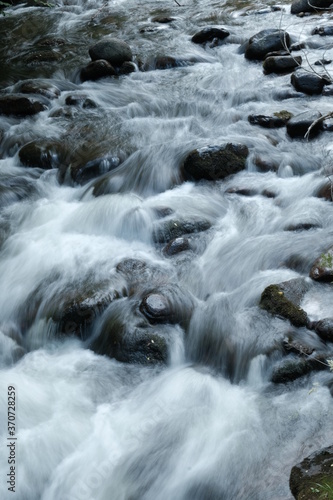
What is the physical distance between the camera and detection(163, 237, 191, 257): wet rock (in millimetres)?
6371

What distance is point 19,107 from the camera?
32.4 feet

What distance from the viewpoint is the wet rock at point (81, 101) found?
10.1 meters

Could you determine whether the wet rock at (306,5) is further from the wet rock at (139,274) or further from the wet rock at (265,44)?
the wet rock at (139,274)

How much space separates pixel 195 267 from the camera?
20.3ft

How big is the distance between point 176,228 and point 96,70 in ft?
19.2

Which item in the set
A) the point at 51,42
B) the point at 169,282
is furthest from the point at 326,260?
the point at 51,42

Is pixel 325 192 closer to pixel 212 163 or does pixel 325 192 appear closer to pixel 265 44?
pixel 212 163

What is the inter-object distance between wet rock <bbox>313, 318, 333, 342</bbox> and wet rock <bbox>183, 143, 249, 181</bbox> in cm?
317

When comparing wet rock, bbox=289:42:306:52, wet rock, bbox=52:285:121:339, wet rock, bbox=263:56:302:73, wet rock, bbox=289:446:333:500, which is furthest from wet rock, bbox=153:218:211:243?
wet rock, bbox=289:42:306:52

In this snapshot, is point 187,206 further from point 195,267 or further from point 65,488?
point 65,488

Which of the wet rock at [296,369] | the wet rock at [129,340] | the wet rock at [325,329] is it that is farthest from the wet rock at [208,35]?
the wet rock at [296,369]

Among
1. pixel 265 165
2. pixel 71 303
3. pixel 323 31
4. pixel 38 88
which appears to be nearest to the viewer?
pixel 71 303

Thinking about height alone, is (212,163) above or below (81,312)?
above

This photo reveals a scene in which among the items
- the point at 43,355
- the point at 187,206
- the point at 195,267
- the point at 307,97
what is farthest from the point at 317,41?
the point at 43,355
